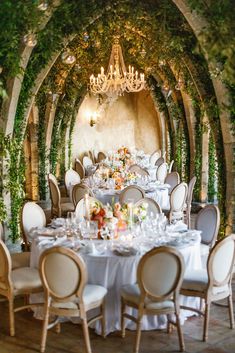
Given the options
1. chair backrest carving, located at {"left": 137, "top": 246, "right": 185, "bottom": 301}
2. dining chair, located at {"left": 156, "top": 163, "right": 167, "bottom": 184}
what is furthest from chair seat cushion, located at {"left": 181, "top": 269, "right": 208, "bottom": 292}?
dining chair, located at {"left": 156, "top": 163, "right": 167, "bottom": 184}

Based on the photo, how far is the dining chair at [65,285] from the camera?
5211 mm

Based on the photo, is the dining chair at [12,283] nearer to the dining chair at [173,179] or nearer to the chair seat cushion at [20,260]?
the chair seat cushion at [20,260]

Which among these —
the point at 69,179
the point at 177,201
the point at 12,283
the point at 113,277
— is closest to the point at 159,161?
the point at 69,179

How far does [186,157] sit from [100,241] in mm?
7765

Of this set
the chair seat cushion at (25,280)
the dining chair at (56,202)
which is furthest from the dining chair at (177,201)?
the chair seat cushion at (25,280)

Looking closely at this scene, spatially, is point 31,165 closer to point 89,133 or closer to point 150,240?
point 89,133

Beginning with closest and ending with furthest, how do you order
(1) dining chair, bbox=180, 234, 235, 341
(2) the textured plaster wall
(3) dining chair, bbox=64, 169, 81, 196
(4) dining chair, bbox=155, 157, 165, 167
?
(1) dining chair, bbox=180, 234, 235, 341 < (3) dining chair, bbox=64, 169, 81, 196 < (4) dining chair, bbox=155, 157, 165, 167 < (2) the textured plaster wall

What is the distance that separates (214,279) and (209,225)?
1.50 m

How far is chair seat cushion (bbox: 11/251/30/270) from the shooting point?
659cm

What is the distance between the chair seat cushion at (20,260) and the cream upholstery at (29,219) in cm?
55

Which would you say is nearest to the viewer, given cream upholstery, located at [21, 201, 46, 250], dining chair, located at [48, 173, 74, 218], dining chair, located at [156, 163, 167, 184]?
cream upholstery, located at [21, 201, 46, 250]

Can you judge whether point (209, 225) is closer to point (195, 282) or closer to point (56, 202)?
point (195, 282)

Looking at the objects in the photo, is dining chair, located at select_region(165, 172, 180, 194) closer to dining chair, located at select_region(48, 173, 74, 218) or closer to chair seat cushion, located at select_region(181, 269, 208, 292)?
Result: dining chair, located at select_region(48, 173, 74, 218)

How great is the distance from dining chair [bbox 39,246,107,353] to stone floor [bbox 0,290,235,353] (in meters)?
0.24
